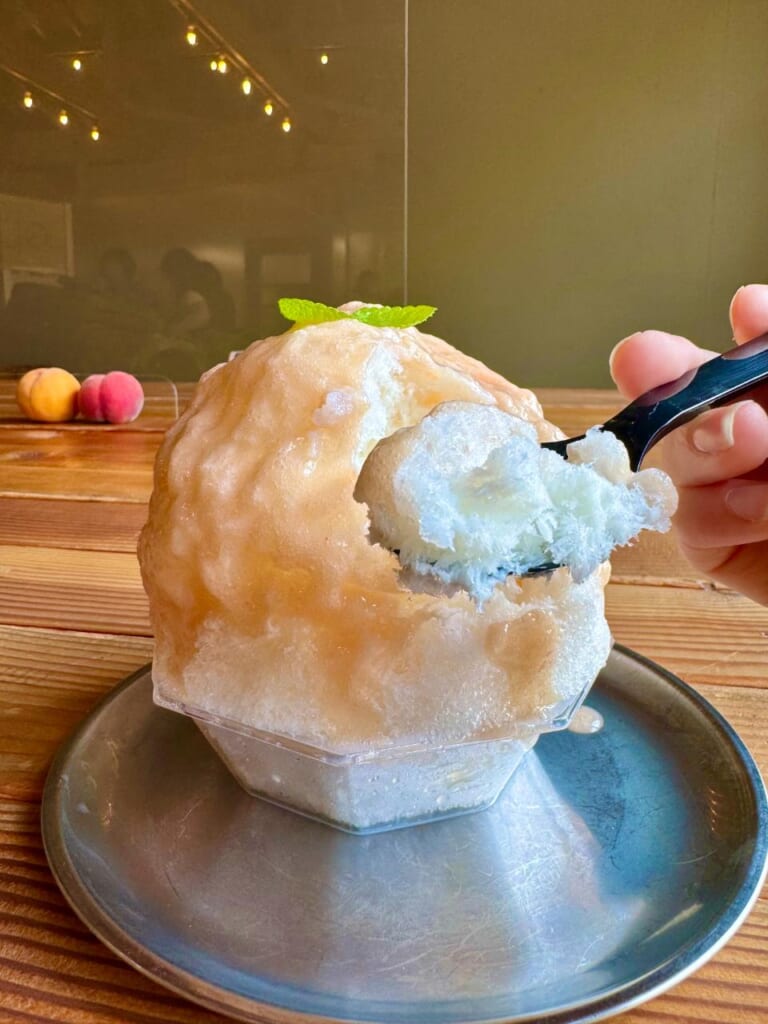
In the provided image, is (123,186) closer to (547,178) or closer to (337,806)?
(547,178)

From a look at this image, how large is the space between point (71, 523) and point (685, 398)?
0.65 meters

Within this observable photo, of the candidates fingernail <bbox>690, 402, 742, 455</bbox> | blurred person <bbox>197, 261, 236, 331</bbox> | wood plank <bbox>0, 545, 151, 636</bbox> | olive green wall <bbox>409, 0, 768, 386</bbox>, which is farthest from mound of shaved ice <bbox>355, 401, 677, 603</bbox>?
blurred person <bbox>197, 261, 236, 331</bbox>

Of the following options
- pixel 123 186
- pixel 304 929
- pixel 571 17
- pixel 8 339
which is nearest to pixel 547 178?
pixel 571 17

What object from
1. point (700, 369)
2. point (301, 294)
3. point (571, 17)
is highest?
point (571, 17)

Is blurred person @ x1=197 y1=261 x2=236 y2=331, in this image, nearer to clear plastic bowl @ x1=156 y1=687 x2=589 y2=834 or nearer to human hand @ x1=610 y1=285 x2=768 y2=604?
human hand @ x1=610 y1=285 x2=768 y2=604

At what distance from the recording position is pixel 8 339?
8.83 feet

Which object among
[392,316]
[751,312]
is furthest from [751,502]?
[392,316]

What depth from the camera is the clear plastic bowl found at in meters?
0.37

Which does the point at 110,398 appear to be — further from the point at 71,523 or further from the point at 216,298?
the point at 216,298

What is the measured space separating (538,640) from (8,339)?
271 cm

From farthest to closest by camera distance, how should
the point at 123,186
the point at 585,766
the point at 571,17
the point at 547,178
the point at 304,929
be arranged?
1. the point at 123,186
2. the point at 547,178
3. the point at 571,17
4. the point at 585,766
5. the point at 304,929

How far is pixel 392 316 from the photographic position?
469mm

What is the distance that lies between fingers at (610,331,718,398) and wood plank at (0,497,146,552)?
0.48 metres

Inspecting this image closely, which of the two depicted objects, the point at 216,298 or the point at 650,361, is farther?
the point at 216,298
